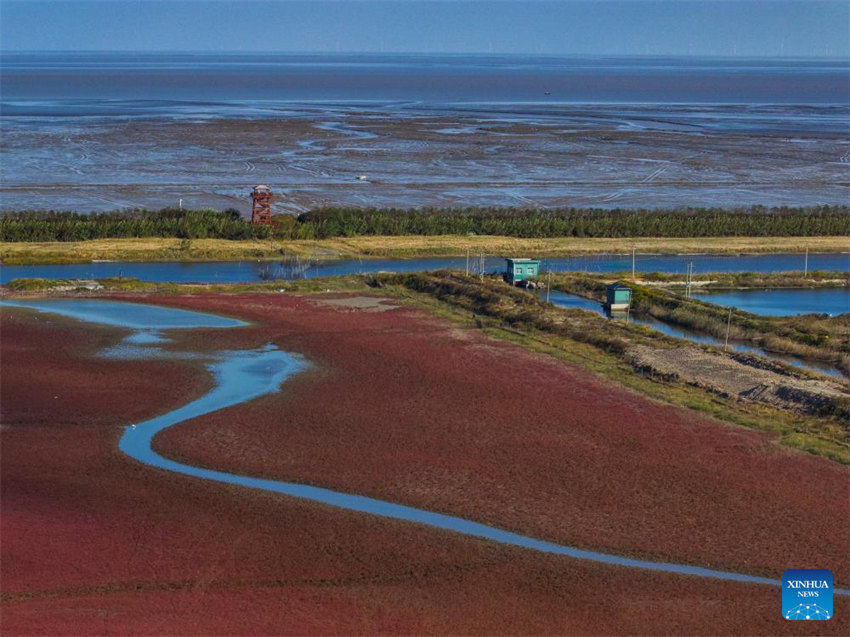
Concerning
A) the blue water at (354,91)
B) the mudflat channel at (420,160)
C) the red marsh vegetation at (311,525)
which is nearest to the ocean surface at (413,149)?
the mudflat channel at (420,160)

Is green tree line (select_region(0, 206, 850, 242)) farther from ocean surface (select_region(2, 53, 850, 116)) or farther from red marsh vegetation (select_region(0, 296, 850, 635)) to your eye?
ocean surface (select_region(2, 53, 850, 116))

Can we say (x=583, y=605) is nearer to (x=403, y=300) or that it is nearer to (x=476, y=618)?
(x=476, y=618)

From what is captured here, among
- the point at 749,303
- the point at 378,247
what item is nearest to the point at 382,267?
the point at 378,247

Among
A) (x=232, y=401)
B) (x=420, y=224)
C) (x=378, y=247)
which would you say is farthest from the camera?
(x=420, y=224)

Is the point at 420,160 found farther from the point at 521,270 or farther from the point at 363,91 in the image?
the point at 363,91

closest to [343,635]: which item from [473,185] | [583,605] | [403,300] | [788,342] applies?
[583,605]

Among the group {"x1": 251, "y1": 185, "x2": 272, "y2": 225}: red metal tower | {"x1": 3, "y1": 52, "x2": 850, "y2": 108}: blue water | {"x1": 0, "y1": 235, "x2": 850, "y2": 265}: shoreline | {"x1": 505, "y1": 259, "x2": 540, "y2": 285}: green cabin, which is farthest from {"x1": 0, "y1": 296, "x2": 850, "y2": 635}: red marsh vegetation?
{"x1": 3, "y1": 52, "x2": 850, "y2": 108}: blue water
